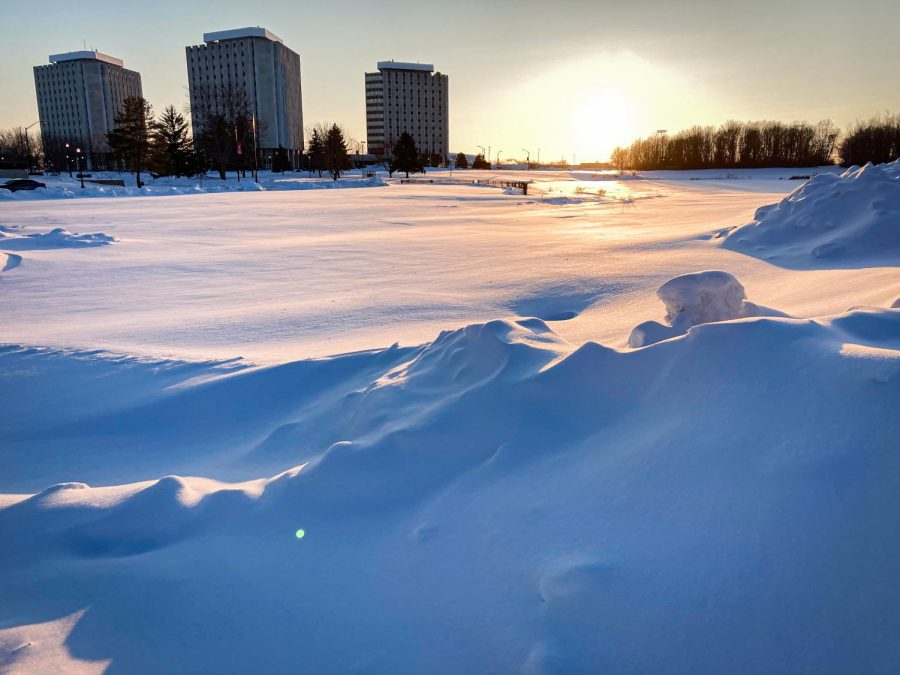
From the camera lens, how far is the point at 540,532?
83.0 inches

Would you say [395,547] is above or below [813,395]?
below

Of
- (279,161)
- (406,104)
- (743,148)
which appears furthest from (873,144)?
(406,104)

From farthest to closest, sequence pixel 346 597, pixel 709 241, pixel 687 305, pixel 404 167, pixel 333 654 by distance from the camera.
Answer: pixel 404 167 < pixel 709 241 < pixel 687 305 < pixel 346 597 < pixel 333 654

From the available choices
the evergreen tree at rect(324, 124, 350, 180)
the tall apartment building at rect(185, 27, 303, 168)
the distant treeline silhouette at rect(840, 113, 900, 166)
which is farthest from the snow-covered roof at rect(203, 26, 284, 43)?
the distant treeline silhouette at rect(840, 113, 900, 166)

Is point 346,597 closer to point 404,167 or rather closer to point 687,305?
point 687,305

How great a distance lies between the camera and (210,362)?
4648 mm

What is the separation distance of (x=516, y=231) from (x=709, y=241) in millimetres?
5383

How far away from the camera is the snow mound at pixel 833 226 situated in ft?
23.6

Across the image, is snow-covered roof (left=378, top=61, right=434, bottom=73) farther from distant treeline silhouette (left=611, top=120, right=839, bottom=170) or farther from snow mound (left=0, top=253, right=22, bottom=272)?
snow mound (left=0, top=253, right=22, bottom=272)

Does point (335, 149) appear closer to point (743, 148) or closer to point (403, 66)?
point (743, 148)

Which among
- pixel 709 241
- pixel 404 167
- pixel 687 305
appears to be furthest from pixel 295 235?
pixel 404 167

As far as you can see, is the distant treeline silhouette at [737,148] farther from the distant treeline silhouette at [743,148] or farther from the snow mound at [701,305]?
the snow mound at [701,305]

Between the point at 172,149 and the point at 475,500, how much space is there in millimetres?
65613

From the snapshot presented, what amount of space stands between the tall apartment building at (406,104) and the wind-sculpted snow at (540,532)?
13705 cm
